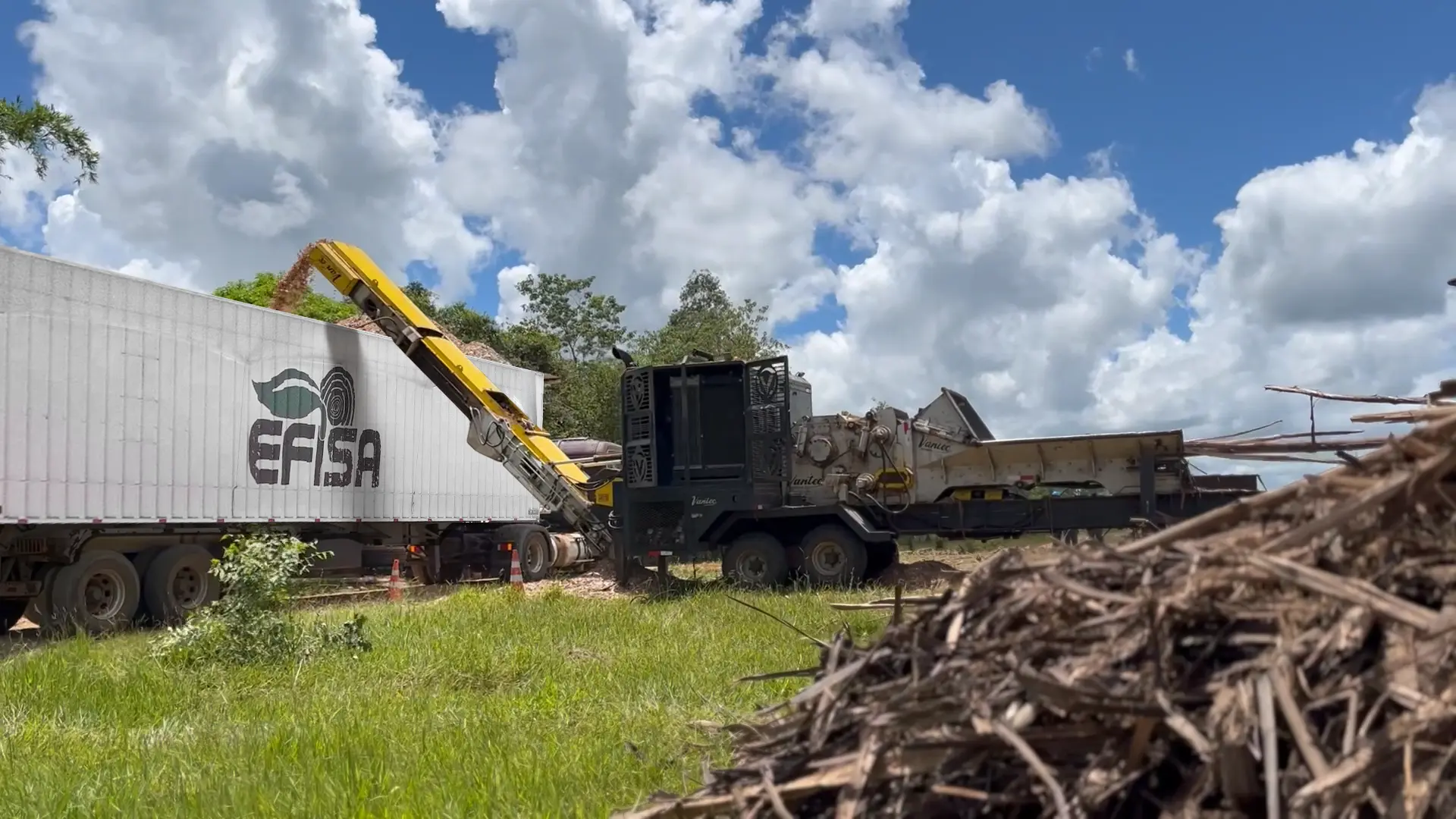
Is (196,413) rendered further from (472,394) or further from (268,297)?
(268,297)

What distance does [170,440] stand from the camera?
13.6m

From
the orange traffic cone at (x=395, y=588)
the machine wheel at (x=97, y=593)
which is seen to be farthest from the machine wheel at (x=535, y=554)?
the machine wheel at (x=97, y=593)

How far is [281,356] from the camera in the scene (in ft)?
50.8

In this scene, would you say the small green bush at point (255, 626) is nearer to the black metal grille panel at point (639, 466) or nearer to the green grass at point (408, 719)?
the green grass at point (408, 719)

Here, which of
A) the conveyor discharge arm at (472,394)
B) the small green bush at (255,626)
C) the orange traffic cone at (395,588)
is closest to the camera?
the small green bush at (255,626)

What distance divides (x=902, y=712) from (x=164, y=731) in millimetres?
5305

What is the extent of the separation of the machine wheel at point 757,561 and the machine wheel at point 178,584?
20.0ft

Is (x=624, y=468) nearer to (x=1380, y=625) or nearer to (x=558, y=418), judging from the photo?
(x=1380, y=625)

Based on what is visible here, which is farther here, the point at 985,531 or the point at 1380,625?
the point at 985,531

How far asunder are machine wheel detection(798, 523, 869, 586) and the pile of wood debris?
40.7 ft

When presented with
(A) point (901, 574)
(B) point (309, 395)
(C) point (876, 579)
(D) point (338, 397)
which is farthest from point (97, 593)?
(A) point (901, 574)

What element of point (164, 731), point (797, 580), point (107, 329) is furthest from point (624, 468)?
point (164, 731)

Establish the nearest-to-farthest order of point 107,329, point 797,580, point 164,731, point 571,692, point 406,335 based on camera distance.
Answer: point 164,731 → point 571,692 → point 107,329 → point 797,580 → point 406,335

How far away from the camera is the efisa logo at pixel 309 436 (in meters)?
15.1
